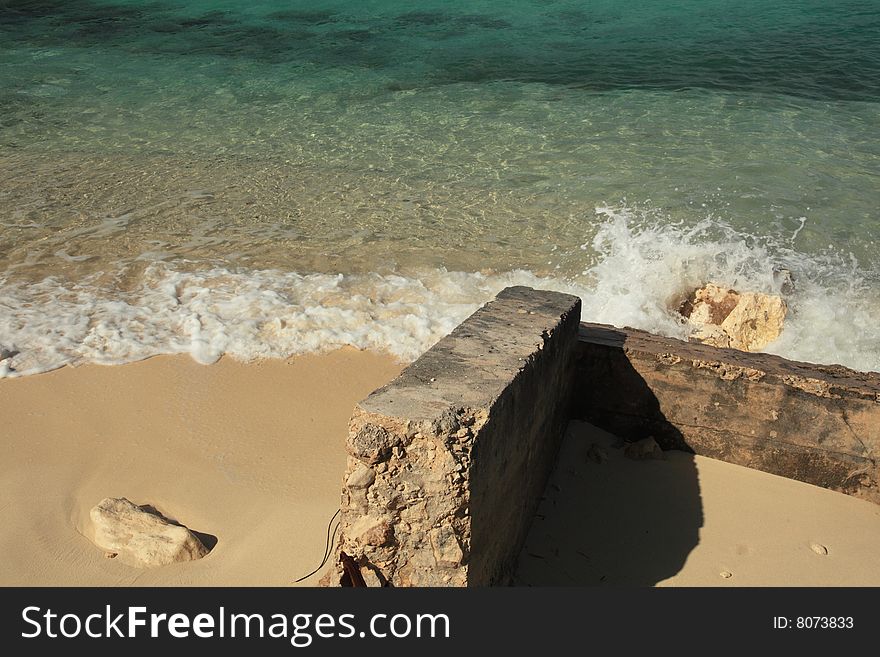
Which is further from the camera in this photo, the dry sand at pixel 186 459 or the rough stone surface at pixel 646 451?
the rough stone surface at pixel 646 451

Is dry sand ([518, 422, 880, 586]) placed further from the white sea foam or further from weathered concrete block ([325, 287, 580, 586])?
the white sea foam

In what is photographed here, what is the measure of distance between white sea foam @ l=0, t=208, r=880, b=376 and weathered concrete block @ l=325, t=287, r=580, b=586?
242 centimetres

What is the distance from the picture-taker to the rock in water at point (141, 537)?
3.34m

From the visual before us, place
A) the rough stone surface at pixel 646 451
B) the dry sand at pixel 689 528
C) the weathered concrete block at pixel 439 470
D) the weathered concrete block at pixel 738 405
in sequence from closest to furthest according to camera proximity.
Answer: the weathered concrete block at pixel 439 470
the dry sand at pixel 689 528
the weathered concrete block at pixel 738 405
the rough stone surface at pixel 646 451

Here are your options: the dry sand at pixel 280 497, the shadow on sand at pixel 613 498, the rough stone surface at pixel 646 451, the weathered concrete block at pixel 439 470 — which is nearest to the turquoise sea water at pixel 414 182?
the dry sand at pixel 280 497

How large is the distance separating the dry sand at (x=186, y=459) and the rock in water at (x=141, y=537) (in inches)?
1.7

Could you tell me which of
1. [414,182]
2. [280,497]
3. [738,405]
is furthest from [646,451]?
[414,182]

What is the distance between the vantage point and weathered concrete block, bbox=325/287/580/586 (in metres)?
2.48

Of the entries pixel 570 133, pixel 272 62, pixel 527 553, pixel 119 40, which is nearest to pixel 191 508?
pixel 527 553

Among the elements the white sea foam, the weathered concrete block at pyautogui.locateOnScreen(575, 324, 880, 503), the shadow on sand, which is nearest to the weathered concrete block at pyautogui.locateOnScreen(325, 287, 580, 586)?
the shadow on sand

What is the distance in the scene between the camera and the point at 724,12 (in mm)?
16031

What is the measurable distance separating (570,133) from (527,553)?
696cm

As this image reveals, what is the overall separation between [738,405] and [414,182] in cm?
506

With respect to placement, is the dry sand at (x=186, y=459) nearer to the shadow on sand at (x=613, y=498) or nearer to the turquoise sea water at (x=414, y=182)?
the turquoise sea water at (x=414, y=182)
